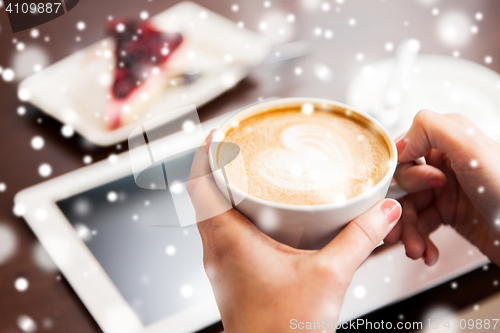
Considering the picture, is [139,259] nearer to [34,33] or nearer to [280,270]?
[280,270]

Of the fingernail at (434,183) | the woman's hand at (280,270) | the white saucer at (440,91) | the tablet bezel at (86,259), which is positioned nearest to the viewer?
the woman's hand at (280,270)

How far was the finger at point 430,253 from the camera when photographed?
26.3 inches

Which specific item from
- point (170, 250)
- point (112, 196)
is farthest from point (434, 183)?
point (112, 196)

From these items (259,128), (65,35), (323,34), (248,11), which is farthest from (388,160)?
(65,35)

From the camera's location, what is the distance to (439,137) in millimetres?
610

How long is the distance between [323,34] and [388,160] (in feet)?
2.54

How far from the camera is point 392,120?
→ 2.90ft

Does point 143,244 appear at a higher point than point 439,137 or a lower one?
lower

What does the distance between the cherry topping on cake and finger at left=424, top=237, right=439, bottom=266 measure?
793 mm

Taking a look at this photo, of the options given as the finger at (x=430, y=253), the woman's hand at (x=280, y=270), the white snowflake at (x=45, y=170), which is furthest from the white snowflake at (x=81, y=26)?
the finger at (x=430, y=253)

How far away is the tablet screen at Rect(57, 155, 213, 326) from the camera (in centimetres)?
62

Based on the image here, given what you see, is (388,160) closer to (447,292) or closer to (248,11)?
(447,292)

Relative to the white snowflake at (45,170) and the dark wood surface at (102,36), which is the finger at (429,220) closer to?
the dark wood surface at (102,36)

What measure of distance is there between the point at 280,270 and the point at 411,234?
367 millimetres
